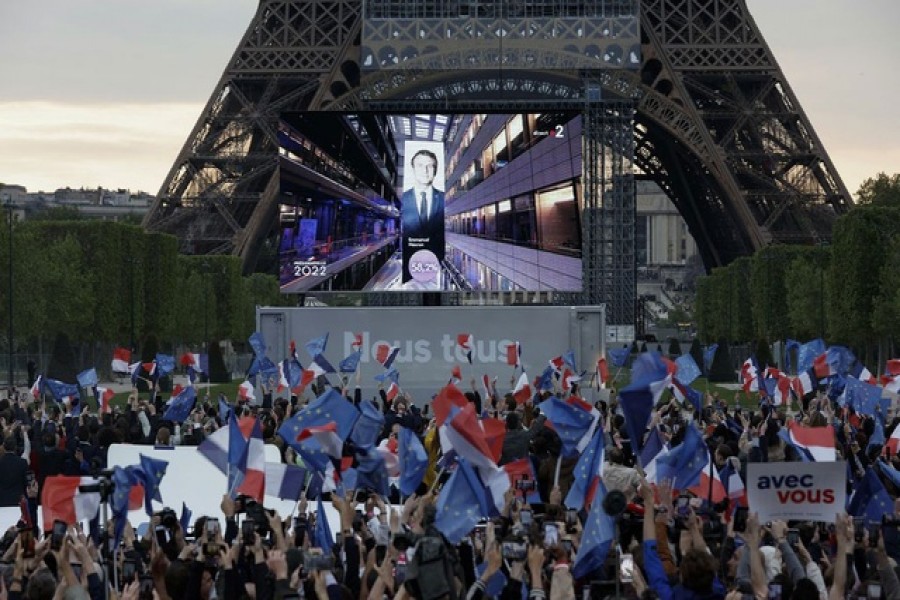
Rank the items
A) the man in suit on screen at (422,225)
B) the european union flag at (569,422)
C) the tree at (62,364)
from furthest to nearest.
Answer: the tree at (62,364)
the man in suit on screen at (422,225)
the european union flag at (569,422)

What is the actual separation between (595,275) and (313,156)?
10.2 meters

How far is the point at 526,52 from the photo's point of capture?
63094 millimetres

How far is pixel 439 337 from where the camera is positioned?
34312 mm

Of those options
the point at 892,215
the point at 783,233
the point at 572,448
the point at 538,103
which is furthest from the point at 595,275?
the point at 572,448

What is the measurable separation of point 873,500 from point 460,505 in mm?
3047

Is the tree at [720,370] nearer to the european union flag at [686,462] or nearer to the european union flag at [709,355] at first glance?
the european union flag at [709,355]

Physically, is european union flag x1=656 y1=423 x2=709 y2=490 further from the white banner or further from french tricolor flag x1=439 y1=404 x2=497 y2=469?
the white banner

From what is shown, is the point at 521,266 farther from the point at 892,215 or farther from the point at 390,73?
the point at 390,73

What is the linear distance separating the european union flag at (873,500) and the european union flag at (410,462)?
Result: 2510mm

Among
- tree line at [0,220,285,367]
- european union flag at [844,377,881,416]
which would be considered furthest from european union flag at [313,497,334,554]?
tree line at [0,220,285,367]

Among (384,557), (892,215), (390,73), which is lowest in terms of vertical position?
(384,557)

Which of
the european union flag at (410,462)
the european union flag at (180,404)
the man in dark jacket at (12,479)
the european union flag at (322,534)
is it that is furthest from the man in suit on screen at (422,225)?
the european union flag at (322,534)

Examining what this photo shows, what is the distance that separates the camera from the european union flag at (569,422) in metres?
13.7

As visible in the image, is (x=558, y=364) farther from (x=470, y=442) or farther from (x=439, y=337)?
(x=470, y=442)
